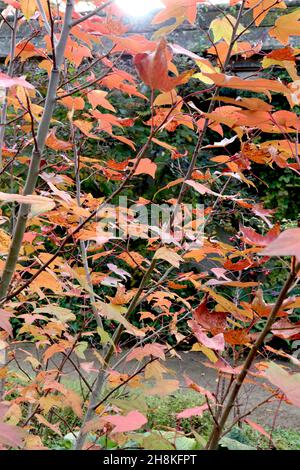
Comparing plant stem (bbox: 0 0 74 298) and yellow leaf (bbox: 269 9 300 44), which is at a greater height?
yellow leaf (bbox: 269 9 300 44)

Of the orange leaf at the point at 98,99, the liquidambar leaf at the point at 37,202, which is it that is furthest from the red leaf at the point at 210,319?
the orange leaf at the point at 98,99

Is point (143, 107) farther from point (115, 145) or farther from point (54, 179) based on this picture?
point (54, 179)

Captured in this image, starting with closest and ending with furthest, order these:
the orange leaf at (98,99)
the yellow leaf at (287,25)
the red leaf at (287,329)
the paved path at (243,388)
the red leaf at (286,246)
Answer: the red leaf at (286,246)
the red leaf at (287,329)
the yellow leaf at (287,25)
the orange leaf at (98,99)
the paved path at (243,388)

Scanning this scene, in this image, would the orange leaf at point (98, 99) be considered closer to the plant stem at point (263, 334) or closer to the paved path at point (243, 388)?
the plant stem at point (263, 334)

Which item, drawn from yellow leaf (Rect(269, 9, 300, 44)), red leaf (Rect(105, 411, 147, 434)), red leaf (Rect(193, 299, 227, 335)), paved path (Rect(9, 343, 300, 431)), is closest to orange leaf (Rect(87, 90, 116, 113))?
yellow leaf (Rect(269, 9, 300, 44))

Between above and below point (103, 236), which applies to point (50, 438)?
below

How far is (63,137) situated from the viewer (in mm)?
4441

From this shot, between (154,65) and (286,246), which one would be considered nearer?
(286,246)

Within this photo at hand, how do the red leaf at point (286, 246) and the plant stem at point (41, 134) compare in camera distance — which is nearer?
the red leaf at point (286, 246)

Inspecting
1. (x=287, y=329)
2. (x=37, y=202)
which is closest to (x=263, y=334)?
(x=287, y=329)

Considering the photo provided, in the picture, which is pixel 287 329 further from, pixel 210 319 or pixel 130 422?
pixel 130 422

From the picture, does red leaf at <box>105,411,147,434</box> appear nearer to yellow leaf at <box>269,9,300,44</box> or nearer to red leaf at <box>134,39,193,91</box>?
red leaf at <box>134,39,193,91</box>
